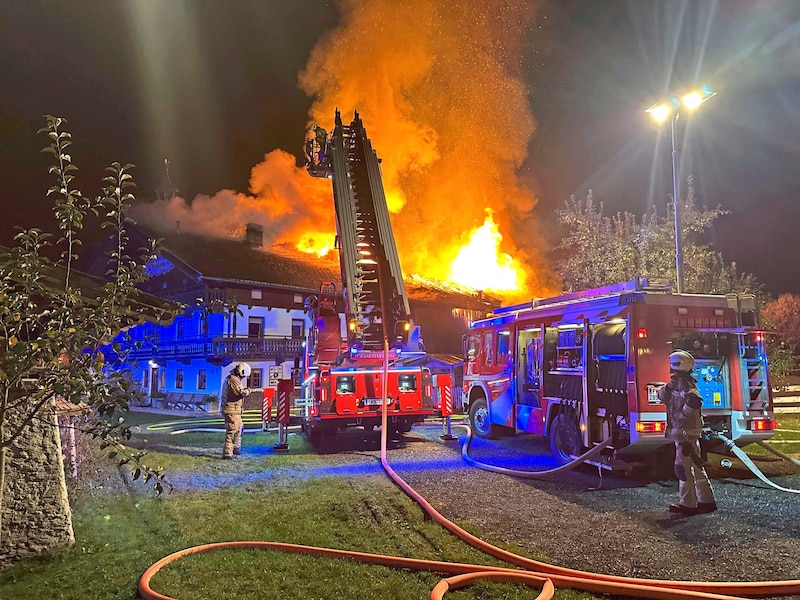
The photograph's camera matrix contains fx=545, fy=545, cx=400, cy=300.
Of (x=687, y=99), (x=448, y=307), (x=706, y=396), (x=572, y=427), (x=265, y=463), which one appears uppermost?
(x=687, y=99)

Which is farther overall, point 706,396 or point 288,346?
point 288,346

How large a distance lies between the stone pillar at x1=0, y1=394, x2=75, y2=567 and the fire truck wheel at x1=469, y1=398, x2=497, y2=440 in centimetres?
872

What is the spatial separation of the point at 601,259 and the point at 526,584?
17179 mm

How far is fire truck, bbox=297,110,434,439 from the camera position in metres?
11.0

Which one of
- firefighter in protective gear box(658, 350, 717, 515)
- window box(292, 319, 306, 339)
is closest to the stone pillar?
firefighter in protective gear box(658, 350, 717, 515)

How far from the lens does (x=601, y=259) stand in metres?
19.8

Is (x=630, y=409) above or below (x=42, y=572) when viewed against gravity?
above

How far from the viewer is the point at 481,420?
12.5 metres

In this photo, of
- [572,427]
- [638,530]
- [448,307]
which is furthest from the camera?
[448,307]

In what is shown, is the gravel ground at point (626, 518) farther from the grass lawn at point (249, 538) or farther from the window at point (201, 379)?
the window at point (201, 379)

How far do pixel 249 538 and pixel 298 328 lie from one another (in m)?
25.8

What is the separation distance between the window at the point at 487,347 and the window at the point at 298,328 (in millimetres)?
19319

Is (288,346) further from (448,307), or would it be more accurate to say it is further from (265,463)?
(265,463)

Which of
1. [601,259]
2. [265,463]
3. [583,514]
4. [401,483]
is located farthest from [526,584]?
[601,259]
